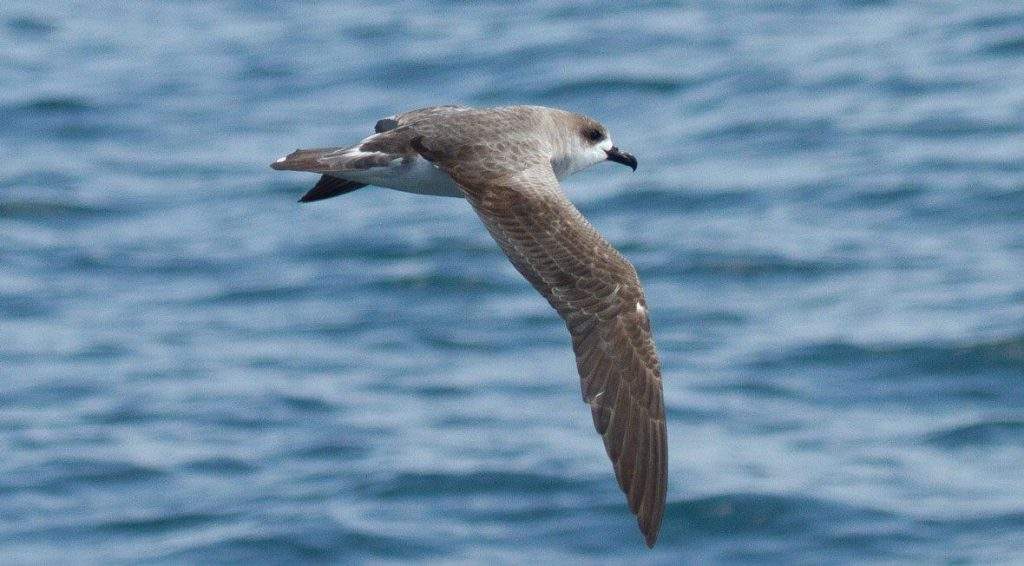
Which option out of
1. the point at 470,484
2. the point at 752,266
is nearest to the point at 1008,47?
the point at 752,266

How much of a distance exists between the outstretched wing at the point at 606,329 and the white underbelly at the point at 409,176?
21.5 inches

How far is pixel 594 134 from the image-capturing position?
30.6ft

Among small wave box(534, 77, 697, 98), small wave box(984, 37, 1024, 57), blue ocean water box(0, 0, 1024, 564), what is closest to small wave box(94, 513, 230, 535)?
blue ocean water box(0, 0, 1024, 564)

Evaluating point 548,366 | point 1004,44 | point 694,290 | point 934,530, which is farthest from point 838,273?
point 1004,44

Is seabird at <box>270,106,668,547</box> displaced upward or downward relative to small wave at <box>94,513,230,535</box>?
upward

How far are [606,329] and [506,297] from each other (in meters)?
8.93

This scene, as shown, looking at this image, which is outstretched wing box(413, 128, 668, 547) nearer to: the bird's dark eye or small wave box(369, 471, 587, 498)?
the bird's dark eye

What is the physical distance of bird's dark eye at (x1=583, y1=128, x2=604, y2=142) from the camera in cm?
928

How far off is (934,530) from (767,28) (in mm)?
9858

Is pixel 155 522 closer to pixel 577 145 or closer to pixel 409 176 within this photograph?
pixel 577 145

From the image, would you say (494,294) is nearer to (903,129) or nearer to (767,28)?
(903,129)

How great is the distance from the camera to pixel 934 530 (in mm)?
12758

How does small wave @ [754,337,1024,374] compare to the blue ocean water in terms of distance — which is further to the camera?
small wave @ [754,337,1024,374]

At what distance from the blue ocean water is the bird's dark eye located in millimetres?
4264
